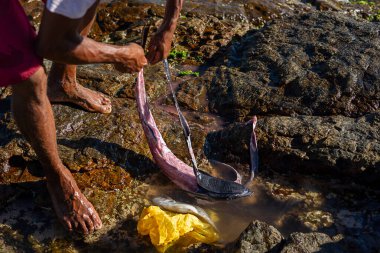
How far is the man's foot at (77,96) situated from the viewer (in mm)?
4480

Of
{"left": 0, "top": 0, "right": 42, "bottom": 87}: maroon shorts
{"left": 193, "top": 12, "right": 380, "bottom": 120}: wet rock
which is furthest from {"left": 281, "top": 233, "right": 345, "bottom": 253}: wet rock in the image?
{"left": 0, "top": 0, "right": 42, "bottom": 87}: maroon shorts

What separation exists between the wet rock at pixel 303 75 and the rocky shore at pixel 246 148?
0.04 feet

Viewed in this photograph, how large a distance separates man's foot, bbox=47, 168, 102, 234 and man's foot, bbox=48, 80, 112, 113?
0.98 m

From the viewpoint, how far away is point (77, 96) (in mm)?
4527

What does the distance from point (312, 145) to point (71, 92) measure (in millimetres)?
2316

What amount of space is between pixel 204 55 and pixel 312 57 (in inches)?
61.5

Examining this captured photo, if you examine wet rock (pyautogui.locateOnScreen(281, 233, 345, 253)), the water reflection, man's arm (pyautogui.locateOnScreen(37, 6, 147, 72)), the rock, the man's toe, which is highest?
man's arm (pyautogui.locateOnScreen(37, 6, 147, 72))

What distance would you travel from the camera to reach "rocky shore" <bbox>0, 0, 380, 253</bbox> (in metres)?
3.77

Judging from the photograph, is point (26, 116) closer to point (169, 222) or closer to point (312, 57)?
point (169, 222)

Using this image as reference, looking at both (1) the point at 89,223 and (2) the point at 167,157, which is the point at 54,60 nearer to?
(1) the point at 89,223

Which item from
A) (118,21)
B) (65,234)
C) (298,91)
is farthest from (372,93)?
(118,21)

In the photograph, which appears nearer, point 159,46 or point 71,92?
point 159,46

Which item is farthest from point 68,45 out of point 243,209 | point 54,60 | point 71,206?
point 243,209

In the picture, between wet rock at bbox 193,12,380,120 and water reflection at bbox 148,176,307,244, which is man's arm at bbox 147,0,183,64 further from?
wet rock at bbox 193,12,380,120
